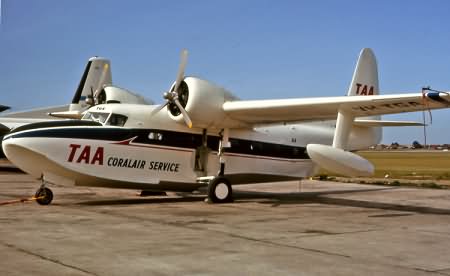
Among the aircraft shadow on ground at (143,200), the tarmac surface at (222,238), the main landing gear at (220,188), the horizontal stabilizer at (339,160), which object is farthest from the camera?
the main landing gear at (220,188)

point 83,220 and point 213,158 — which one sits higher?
point 213,158

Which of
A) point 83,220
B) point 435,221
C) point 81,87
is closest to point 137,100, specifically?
point 81,87

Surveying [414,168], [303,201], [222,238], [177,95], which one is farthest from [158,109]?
[414,168]

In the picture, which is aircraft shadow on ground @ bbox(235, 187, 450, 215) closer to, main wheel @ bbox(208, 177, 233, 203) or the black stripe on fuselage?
main wheel @ bbox(208, 177, 233, 203)

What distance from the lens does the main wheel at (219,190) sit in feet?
53.4

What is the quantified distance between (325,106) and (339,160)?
168cm

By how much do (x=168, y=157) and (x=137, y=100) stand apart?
5.09 metres

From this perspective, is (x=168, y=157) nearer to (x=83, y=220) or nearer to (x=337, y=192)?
(x=83, y=220)

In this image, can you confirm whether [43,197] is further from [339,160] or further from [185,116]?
[339,160]

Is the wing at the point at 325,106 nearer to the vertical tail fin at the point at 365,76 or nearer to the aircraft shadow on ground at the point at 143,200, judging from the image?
the vertical tail fin at the point at 365,76

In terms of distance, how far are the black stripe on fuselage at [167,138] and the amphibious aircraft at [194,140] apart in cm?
3

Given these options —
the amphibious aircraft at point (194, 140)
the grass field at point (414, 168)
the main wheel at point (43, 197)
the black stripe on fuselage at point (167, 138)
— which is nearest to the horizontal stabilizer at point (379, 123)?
the amphibious aircraft at point (194, 140)

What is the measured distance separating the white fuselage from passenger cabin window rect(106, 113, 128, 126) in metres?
0.13

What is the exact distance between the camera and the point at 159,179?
16.3m
